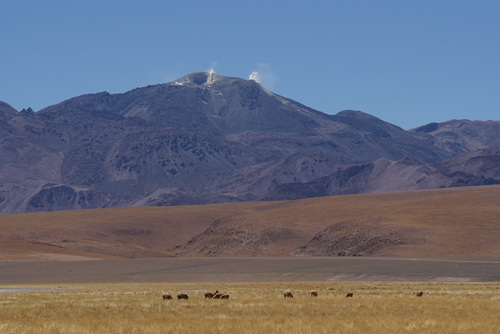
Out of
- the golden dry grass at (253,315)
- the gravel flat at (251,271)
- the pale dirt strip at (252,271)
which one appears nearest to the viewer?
the golden dry grass at (253,315)

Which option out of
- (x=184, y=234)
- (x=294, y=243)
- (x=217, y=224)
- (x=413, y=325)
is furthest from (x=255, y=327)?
(x=184, y=234)

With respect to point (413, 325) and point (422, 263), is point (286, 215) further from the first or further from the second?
point (413, 325)

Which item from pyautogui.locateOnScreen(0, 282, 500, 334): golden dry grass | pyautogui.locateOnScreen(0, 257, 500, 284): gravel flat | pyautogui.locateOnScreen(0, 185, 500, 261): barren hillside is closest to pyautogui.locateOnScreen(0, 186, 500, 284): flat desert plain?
pyautogui.locateOnScreen(0, 257, 500, 284): gravel flat

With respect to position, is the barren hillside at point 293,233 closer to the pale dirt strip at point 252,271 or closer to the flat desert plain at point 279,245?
the flat desert plain at point 279,245

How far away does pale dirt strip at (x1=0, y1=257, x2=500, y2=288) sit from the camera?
3061 inches

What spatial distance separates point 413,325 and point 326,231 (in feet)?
404

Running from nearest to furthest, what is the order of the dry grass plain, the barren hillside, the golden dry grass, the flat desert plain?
the golden dry grass < the dry grass plain < the flat desert plain < the barren hillside

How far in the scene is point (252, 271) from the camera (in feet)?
284

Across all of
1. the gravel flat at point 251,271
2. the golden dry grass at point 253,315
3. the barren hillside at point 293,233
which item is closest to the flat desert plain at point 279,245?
the gravel flat at point 251,271

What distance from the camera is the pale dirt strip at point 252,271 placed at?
77.8 meters

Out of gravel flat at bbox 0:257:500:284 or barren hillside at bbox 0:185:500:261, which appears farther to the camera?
barren hillside at bbox 0:185:500:261

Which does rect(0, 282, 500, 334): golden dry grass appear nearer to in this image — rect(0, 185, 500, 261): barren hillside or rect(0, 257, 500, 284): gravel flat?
rect(0, 257, 500, 284): gravel flat

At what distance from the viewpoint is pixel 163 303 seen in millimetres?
39344

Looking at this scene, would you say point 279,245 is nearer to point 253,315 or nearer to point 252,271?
point 252,271
